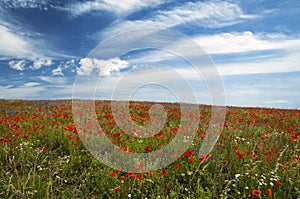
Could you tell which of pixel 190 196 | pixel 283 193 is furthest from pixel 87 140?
pixel 283 193

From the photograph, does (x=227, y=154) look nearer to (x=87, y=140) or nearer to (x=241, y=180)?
(x=241, y=180)

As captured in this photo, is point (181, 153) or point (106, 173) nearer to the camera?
point (106, 173)

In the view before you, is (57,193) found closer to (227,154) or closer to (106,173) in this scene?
(106,173)

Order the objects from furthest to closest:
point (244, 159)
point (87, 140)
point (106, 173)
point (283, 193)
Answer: point (87, 140) → point (244, 159) → point (106, 173) → point (283, 193)

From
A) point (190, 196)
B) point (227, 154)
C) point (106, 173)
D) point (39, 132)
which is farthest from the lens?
point (39, 132)

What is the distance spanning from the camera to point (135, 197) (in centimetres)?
470

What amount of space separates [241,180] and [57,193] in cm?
358

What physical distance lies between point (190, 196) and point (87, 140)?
11.5 ft

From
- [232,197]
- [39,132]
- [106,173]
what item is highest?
[39,132]

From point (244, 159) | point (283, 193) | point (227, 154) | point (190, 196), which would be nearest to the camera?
point (190, 196)

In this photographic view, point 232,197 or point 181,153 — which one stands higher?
point 181,153

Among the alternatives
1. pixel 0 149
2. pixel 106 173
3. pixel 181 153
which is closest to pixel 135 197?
pixel 106 173

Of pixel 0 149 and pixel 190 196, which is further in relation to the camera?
pixel 0 149

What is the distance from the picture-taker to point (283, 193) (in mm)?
4961
